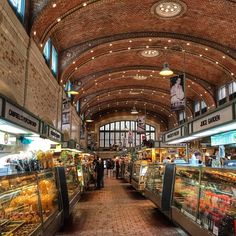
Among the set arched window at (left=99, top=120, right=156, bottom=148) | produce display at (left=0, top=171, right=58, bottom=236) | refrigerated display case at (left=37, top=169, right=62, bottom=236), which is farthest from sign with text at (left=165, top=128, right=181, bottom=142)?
arched window at (left=99, top=120, right=156, bottom=148)

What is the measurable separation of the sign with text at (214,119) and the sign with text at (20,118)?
369cm

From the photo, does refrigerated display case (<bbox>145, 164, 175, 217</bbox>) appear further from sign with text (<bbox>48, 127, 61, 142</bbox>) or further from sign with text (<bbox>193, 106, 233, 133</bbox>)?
sign with text (<bbox>48, 127, 61, 142</bbox>)

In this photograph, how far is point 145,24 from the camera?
49.1 ft

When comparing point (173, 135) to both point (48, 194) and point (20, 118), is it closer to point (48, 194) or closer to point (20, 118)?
point (48, 194)

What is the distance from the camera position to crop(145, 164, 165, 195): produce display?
8328mm

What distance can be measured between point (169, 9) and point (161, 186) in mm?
8712

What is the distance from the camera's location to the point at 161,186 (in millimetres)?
8172

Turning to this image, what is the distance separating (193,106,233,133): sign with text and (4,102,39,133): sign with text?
3.69 metres

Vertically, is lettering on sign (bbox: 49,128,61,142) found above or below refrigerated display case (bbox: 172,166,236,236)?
above

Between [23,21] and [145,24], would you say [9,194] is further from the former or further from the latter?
[145,24]

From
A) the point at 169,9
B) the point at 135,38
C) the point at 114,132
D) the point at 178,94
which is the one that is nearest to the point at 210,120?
the point at 178,94

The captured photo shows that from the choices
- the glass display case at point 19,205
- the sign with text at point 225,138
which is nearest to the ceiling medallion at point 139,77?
the sign with text at point 225,138

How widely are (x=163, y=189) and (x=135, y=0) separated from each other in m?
8.51

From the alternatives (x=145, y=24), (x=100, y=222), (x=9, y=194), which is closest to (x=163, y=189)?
(x=100, y=222)
